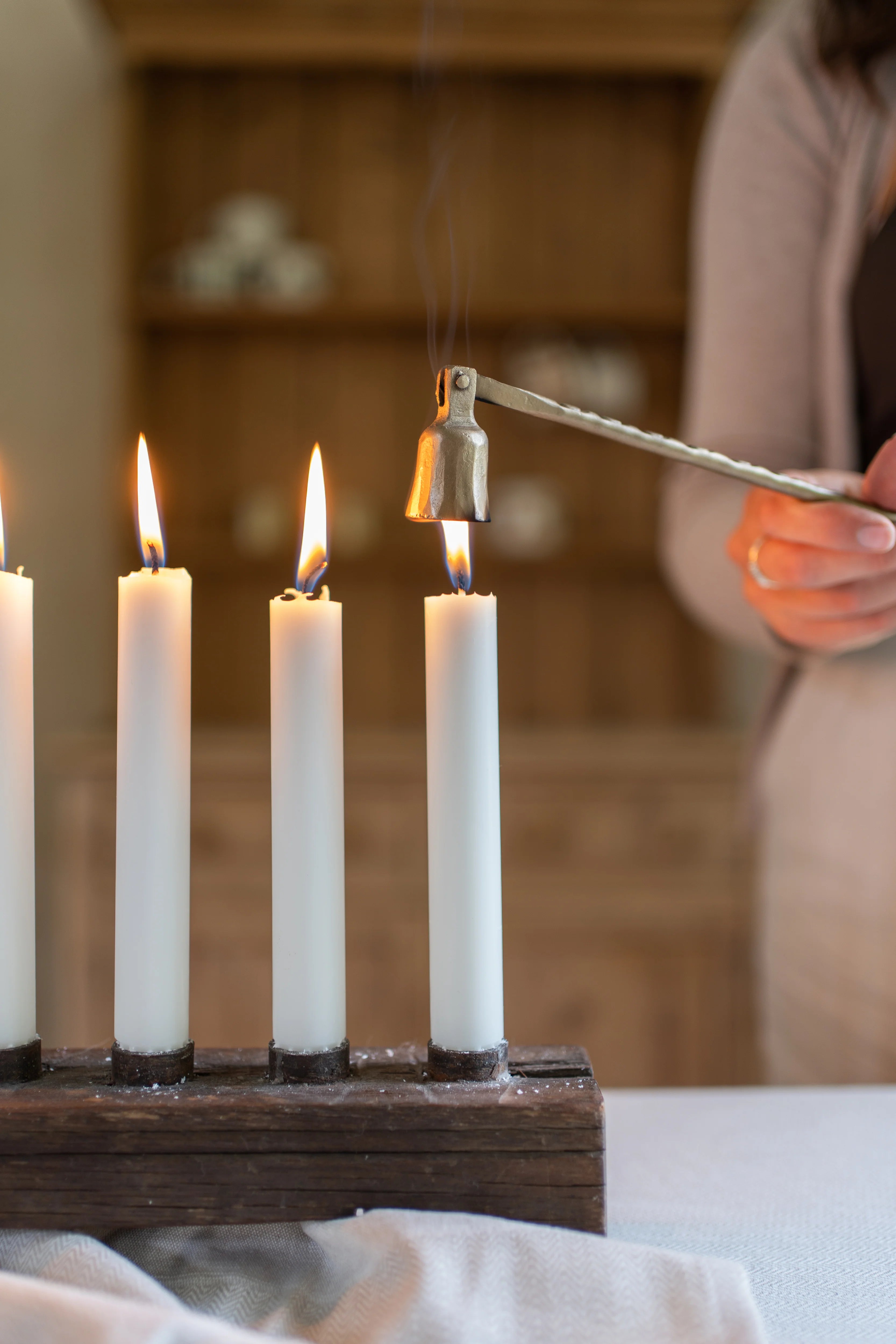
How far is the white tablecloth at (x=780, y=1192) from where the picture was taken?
370 millimetres

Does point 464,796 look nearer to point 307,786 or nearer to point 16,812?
point 307,786

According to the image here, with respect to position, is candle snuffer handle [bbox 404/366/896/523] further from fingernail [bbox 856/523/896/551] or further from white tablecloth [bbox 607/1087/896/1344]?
white tablecloth [bbox 607/1087/896/1344]

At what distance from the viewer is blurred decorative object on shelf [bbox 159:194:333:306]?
2008 mm

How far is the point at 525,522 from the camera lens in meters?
2.09

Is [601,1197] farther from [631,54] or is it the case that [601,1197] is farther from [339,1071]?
[631,54]

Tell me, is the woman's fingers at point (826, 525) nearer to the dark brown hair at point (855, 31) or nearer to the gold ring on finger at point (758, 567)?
the gold ring on finger at point (758, 567)

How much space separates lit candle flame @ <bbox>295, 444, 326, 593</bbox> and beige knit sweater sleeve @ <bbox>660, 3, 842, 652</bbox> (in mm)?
457

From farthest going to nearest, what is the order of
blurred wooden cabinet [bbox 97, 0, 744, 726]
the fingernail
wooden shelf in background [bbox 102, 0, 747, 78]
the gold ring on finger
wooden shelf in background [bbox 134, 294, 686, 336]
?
blurred wooden cabinet [bbox 97, 0, 744, 726]
wooden shelf in background [bbox 134, 294, 686, 336]
wooden shelf in background [bbox 102, 0, 747, 78]
the gold ring on finger
the fingernail

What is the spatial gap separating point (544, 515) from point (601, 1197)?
181cm

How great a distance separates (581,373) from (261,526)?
0.69 m

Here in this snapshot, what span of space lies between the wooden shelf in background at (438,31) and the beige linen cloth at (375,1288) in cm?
199

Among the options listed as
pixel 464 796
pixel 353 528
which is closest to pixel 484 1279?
pixel 464 796

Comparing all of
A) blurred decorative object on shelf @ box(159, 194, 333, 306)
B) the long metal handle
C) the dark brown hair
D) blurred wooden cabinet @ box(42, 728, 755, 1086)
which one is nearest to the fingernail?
the long metal handle

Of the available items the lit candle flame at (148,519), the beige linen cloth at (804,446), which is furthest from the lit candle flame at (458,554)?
the beige linen cloth at (804,446)
